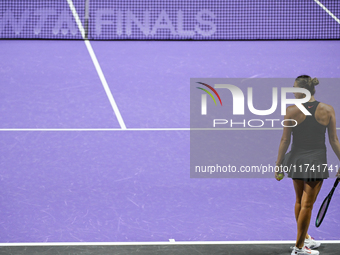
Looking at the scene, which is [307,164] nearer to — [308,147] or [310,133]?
[308,147]

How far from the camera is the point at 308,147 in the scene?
4.32 meters

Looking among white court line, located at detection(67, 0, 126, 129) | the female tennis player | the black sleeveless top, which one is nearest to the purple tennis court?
white court line, located at detection(67, 0, 126, 129)

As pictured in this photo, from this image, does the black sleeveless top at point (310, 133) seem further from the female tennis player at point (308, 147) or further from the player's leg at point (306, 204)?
the player's leg at point (306, 204)

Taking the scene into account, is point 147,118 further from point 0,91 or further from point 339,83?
point 339,83

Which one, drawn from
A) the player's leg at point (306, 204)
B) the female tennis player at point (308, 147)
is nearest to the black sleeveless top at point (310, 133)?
the female tennis player at point (308, 147)

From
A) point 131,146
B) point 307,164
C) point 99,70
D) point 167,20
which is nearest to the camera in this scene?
point 307,164

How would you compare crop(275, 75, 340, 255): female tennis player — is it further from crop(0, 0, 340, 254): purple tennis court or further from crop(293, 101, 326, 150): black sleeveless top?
crop(0, 0, 340, 254): purple tennis court

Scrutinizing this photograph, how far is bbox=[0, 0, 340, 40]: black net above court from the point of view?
1112 centimetres

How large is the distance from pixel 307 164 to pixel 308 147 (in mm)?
156

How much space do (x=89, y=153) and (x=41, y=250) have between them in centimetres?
238

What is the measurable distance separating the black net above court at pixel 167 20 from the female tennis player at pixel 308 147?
273 inches

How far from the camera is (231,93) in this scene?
8.63 meters

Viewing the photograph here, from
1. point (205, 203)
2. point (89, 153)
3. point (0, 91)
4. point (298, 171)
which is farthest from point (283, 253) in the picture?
point (0, 91)

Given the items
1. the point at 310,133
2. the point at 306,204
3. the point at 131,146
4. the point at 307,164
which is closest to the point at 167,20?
the point at 131,146
